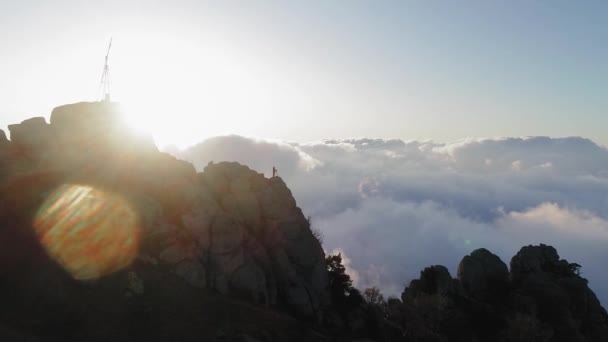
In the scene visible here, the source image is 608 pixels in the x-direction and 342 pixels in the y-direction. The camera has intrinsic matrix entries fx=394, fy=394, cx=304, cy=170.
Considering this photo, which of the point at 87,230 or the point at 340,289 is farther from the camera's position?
the point at 340,289

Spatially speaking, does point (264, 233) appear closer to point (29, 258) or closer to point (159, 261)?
point (159, 261)

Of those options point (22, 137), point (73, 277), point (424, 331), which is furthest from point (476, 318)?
point (22, 137)

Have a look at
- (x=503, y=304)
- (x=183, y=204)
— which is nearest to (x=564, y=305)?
(x=503, y=304)

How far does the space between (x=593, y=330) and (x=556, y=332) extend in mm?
10663

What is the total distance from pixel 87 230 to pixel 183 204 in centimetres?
1293

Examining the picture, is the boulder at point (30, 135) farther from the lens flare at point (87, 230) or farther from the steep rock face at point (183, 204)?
the lens flare at point (87, 230)

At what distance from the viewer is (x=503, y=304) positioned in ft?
265

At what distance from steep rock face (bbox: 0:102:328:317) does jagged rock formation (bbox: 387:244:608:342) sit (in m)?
21.0

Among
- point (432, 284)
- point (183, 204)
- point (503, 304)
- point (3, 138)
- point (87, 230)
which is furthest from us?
point (432, 284)

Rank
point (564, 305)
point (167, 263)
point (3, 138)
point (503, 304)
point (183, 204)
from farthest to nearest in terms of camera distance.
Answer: point (503, 304) < point (564, 305) < point (183, 204) < point (3, 138) < point (167, 263)

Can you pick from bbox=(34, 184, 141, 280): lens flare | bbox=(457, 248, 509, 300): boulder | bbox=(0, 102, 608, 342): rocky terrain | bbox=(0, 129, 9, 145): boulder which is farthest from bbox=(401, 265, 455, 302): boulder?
bbox=(0, 129, 9, 145): boulder

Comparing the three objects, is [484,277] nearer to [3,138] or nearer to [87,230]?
[87,230]

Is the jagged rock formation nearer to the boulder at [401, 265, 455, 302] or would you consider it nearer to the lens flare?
the boulder at [401, 265, 455, 302]

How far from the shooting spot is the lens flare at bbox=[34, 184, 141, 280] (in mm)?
45281
